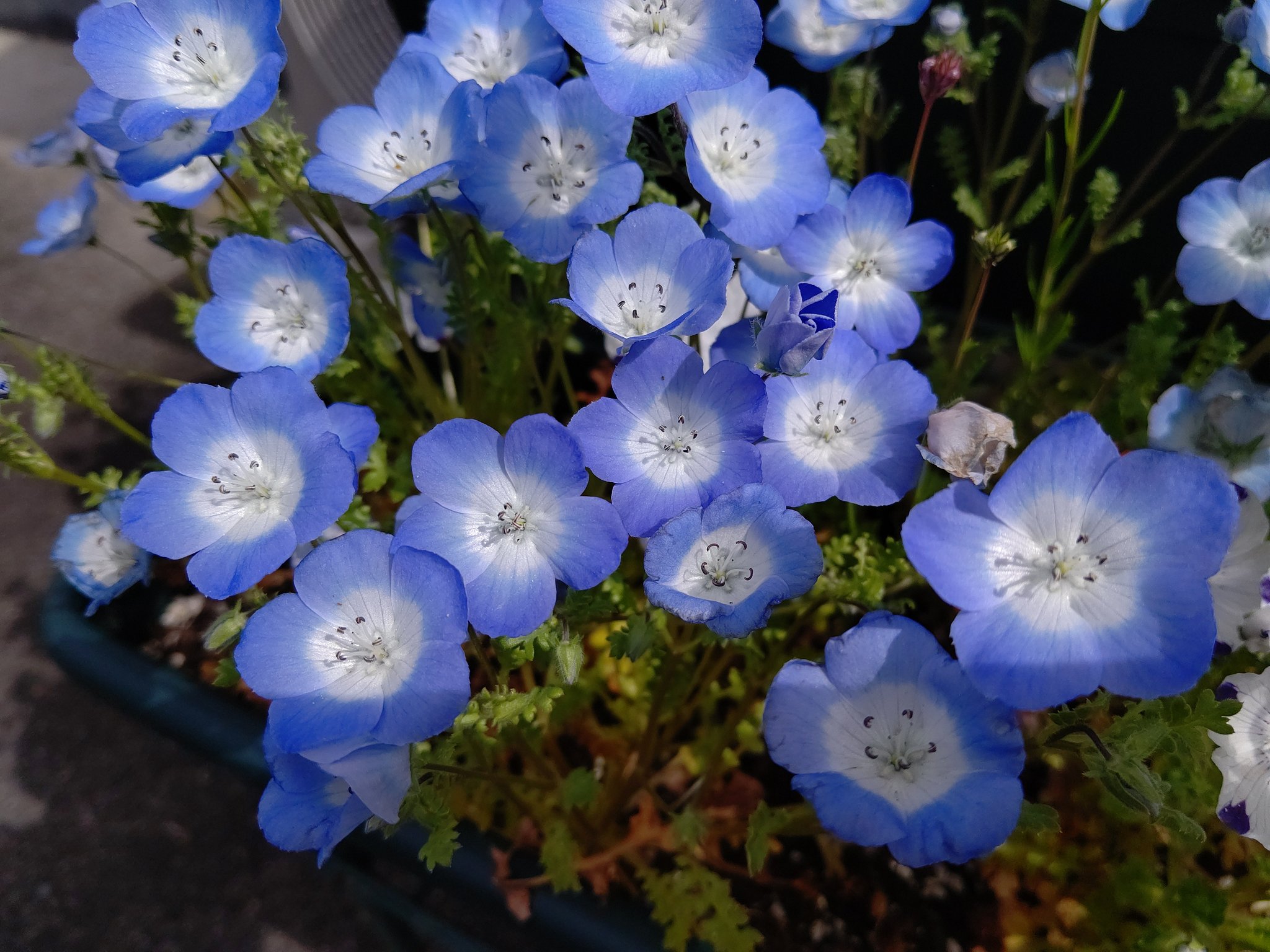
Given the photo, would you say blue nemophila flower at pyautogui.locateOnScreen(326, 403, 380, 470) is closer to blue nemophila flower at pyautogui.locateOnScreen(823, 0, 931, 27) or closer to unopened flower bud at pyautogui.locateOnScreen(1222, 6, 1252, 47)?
blue nemophila flower at pyautogui.locateOnScreen(823, 0, 931, 27)

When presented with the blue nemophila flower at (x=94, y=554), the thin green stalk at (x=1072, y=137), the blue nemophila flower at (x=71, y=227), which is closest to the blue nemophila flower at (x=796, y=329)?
the thin green stalk at (x=1072, y=137)

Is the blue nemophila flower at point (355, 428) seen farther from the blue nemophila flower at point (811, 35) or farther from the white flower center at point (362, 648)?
the blue nemophila flower at point (811, 35)

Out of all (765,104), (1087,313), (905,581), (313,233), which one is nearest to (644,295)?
(765,104)

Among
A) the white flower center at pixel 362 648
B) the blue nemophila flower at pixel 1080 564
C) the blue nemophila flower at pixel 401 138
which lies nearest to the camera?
the blue nemophila flower at pixel 1080 564

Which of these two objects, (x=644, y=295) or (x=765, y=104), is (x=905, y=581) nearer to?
(x=644, y=295)

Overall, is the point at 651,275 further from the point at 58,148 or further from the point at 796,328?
the point at 58,148
